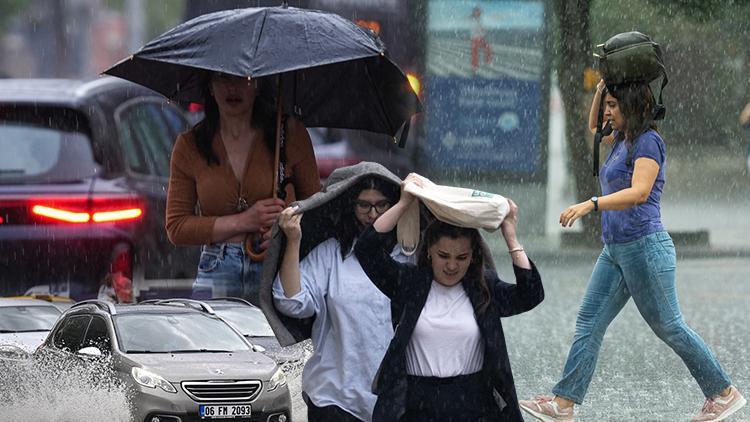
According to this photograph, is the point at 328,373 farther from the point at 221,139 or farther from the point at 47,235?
the point at 47,235

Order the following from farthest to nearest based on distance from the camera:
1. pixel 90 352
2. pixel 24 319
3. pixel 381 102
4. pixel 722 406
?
pixel 24 319, pixel 90 352, pixel 722 406, pixel 381 102

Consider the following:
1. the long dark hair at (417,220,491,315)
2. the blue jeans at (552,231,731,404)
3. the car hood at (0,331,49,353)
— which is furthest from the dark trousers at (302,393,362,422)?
the car hood at (0,331,49,353)

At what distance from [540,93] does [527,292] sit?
16.3 meters

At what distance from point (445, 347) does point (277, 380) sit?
252cm

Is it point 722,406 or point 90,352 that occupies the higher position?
point 722,406

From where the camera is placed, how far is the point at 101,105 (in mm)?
9914

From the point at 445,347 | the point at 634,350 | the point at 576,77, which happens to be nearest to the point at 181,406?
the point at 445,347

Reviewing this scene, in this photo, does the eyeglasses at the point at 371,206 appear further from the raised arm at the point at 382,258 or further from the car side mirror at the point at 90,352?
the car side mirror at the point at 90,352

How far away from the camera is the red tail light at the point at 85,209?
375 inches

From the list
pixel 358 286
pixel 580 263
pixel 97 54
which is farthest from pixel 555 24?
pixel 97 54

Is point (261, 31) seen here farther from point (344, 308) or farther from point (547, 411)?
point (547, 411)

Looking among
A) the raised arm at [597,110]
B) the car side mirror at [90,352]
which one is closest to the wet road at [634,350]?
the car side mirror at [90,352]

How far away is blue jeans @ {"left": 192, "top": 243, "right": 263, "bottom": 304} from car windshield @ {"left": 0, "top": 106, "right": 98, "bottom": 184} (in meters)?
3.14

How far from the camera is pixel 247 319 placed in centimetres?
780
